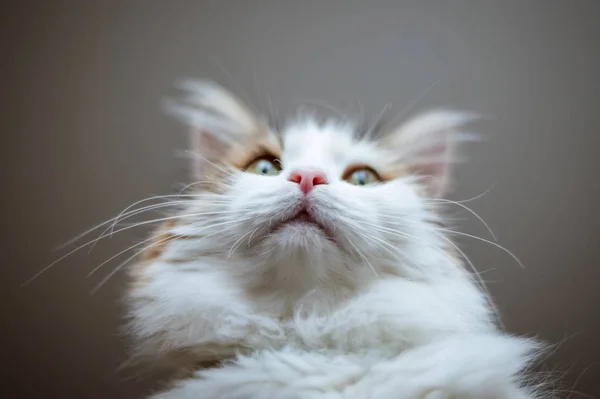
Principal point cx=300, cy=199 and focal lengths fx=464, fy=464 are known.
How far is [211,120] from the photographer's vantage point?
3.56ft

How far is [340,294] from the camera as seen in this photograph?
2.66 feet

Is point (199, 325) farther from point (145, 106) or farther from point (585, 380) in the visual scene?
point (585, 380)

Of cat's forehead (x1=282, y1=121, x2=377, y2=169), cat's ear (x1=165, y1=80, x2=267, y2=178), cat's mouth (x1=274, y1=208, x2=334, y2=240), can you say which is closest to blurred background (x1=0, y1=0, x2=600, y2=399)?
cat's ear (x1=165, y1=80, x2=267, y2=178)

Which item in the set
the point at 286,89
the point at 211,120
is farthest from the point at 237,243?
the point at 286,89

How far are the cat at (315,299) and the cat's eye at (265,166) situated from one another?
2.6 inches

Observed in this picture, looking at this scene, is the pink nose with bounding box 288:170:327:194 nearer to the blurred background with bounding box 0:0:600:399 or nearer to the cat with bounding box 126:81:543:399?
the cat with bounding box 126:81:543:399

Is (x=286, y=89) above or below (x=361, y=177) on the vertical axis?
above

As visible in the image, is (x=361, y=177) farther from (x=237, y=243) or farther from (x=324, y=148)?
(x=237, y=243)

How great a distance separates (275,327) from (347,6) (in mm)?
789

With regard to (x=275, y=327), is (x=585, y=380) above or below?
below

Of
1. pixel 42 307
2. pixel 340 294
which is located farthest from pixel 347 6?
pixel 42 307

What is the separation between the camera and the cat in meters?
0.69

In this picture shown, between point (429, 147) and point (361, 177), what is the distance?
203 mm

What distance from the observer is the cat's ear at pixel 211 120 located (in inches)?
41.7
